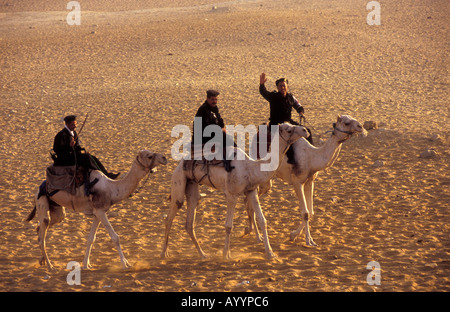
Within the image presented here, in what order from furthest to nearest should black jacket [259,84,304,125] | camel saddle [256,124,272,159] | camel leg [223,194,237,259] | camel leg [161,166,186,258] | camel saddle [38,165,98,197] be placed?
black jacket [259,84,304,125], camel saddle [256,124,272,159], camel leg [161,166,186,258], camel leg [223,194,237,259], camel saddle [38,165,98,197]

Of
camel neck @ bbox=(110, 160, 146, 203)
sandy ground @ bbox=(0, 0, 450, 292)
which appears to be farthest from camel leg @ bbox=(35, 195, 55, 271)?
camel neck @ bbox=(110, 160, 146, 203)

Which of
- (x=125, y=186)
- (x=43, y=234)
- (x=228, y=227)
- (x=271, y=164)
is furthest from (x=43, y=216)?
(x=271, y=164)

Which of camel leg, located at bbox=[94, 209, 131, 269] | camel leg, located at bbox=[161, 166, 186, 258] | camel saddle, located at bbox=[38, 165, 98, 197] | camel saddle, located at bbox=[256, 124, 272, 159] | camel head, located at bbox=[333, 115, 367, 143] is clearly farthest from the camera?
camel saddle, located at bbox=[256, 124, 272, 159]

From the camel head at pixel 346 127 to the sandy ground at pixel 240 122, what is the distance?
6.41 feet

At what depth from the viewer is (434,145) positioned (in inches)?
636

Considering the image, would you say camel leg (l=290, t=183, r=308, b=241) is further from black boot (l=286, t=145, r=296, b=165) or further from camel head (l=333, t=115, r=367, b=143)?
camel head (l=333, t=115, r=367, b=143)

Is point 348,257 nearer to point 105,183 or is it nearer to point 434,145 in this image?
point 105,183

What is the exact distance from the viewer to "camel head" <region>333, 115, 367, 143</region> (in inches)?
405

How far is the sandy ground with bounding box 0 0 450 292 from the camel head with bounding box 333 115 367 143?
195 centimetres

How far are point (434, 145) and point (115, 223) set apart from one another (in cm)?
890

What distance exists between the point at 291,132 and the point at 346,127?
1196 mm

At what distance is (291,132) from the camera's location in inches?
384

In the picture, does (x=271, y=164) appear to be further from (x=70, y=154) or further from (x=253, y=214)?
(x=70, y=154)

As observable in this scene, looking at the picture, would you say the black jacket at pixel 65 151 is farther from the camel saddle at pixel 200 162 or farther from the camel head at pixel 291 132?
the camel head at pixel 291 132
